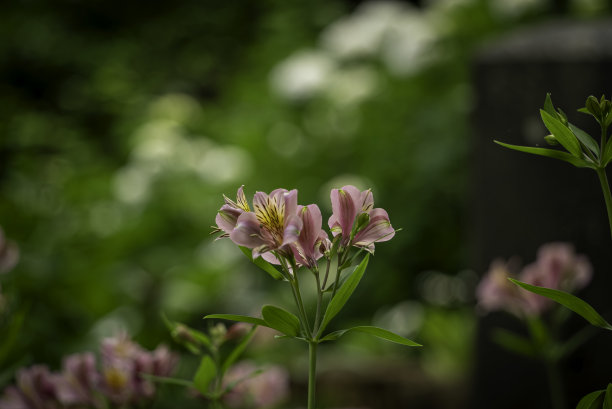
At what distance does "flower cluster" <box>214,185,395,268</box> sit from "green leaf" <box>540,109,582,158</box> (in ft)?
0.42

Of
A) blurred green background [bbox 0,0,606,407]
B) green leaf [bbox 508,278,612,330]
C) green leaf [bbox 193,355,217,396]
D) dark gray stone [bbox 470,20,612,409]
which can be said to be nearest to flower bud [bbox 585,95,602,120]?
green leaf [bbox 508,278,612,330]

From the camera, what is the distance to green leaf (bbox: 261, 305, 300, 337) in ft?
1.61

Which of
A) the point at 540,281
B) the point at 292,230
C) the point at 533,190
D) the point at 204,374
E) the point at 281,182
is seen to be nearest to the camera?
the point at 292,230

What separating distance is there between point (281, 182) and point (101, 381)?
8.66 feet

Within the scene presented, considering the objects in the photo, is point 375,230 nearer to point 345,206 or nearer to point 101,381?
point 345,206

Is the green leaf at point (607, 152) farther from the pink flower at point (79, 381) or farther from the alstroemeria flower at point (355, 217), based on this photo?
the pink flower at point (79, 381)

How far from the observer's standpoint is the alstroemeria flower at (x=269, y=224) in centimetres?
48

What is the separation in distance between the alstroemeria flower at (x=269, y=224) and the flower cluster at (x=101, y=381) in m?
0.24

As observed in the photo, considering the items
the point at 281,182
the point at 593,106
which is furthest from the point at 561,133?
the point at 281,182

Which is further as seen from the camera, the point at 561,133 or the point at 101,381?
the point at 101,381

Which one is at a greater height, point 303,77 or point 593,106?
point 593,106

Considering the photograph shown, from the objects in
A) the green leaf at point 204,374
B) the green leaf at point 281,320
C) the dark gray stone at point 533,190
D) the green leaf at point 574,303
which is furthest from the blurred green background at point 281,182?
the green leaf at point 574,303

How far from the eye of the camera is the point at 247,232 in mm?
488

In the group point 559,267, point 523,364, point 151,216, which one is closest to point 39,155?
point 151,216
